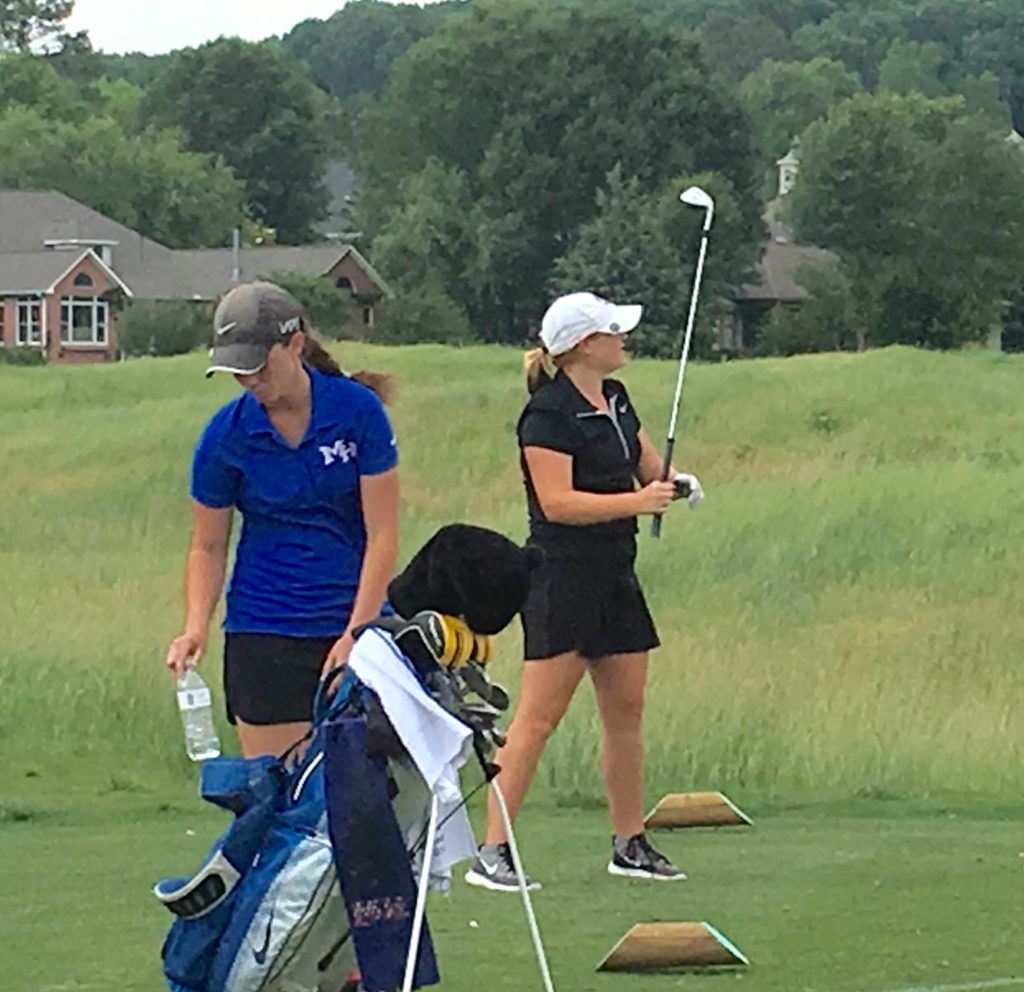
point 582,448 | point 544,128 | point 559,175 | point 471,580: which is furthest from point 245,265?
point 471,580

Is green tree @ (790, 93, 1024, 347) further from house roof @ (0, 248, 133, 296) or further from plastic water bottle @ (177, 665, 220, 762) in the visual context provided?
plastic water bottle @ (177, 665, 220, 762)

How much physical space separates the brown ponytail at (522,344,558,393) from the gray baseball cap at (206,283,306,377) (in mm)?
1606

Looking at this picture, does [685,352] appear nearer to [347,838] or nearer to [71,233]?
[347,838]

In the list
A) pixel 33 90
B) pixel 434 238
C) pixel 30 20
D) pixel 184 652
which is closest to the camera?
pixel 184 652

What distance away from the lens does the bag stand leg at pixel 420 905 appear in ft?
16.4

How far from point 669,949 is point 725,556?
1743 cm

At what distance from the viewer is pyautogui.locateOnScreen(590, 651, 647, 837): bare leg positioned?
773 cm

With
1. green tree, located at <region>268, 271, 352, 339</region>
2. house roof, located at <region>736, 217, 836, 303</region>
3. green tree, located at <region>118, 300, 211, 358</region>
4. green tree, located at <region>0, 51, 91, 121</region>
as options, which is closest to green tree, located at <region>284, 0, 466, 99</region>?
green tree, located at <region>0, 51, 91, 121</region>

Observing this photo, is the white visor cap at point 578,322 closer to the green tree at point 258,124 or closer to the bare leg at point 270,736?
the bare leg at point 270,736

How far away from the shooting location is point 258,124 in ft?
359

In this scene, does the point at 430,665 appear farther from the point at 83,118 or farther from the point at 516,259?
the point at 83,118

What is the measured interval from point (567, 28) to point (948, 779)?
3124 inches

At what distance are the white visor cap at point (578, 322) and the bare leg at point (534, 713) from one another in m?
0.99

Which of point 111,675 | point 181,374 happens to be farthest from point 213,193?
point 111,675
